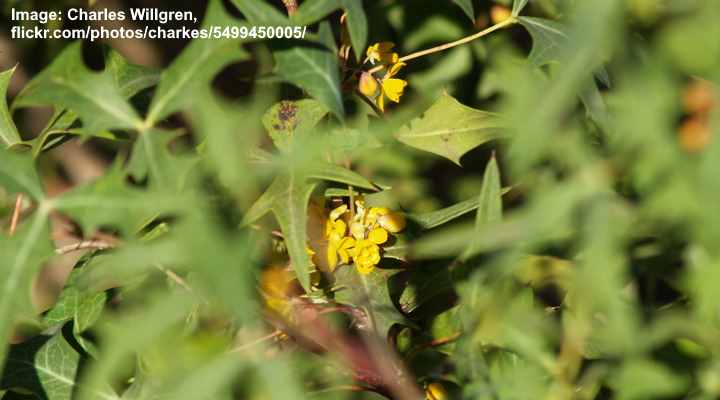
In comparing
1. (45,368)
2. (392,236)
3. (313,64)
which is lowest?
(45,368)

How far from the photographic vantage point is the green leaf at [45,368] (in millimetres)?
1062

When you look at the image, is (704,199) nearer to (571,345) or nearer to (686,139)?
(686,139)

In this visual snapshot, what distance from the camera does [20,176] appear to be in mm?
857

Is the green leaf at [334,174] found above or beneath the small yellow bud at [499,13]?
above

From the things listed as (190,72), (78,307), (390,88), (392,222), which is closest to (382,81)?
(390,88)

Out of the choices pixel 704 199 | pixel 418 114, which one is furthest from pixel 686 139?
pixel 418 114

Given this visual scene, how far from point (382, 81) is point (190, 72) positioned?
0.28 m

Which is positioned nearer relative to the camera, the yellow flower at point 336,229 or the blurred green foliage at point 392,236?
the blurred green foliage at point 392,236

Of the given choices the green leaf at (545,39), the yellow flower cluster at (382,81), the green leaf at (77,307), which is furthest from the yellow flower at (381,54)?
the green leaf at (77,307)

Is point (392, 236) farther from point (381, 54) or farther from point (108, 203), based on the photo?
point (108, 203)

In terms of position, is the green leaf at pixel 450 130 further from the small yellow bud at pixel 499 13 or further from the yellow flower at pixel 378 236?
the small yellow bud at pixel 499 13

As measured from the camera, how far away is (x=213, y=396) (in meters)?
0.74

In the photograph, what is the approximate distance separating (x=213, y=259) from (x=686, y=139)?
320 mm

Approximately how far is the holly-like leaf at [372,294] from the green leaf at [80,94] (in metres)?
0.30
